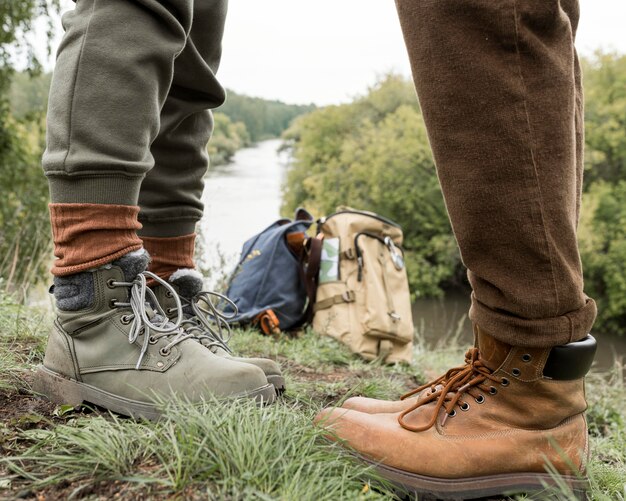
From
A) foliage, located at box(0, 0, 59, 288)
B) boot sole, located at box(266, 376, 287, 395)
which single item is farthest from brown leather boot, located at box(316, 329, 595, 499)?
foliage, located at box(0, 0, 59, 288)

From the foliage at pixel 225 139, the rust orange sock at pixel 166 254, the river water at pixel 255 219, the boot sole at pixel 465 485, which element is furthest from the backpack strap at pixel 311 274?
the foliage at pixel 225 139

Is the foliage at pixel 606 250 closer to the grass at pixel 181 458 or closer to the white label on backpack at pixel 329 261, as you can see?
the white label on backpack at pixel 329 261

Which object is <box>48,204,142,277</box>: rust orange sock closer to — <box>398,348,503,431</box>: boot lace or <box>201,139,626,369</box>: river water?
<box>398,348,503,431</box>: boot lace

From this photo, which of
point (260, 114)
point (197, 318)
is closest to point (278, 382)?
point (197, 318)

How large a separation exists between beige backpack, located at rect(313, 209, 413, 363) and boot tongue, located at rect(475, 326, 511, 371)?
1.93 meters

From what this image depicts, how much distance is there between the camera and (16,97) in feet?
26.5

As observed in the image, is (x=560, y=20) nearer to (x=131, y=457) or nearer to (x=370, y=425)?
(x=370, y=425)

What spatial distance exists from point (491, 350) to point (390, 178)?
24850 millimetres

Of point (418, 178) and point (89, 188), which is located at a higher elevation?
point (89, 188)

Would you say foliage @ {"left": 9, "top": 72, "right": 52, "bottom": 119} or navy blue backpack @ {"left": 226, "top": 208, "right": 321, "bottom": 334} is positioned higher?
foliage @ {"left": 9, "top": 72, "right": 52, "bottom": 119}

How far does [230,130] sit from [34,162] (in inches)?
655

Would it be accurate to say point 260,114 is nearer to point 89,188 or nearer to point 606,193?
point 606,193

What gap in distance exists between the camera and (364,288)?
3.34 m

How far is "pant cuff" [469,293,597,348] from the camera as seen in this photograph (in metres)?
1.08
